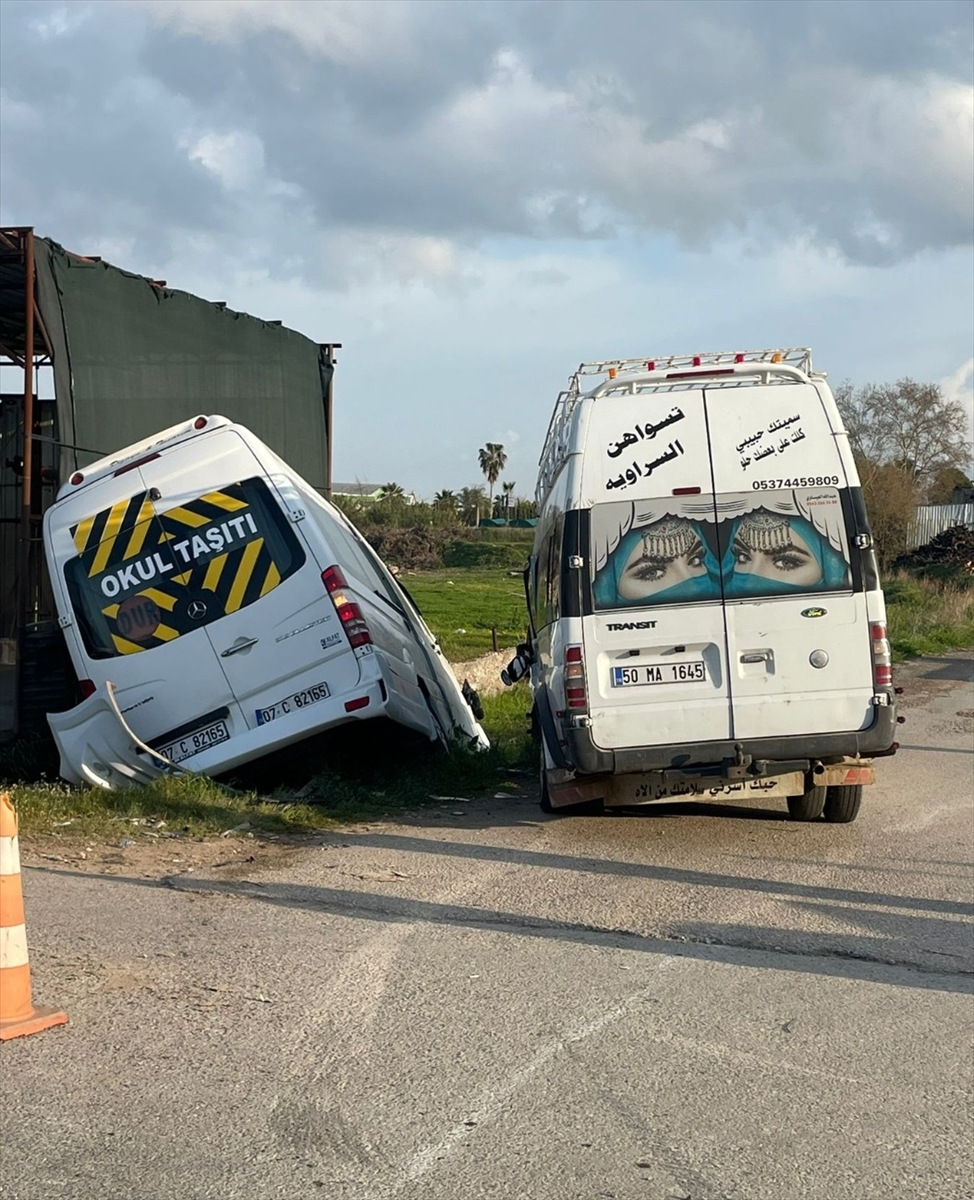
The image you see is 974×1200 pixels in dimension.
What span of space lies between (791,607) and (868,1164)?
4785mm

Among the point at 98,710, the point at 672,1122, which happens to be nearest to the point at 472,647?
the point at 98,710

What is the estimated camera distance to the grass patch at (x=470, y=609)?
21.3 meters

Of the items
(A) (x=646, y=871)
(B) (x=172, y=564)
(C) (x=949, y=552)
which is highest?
(C) (x=949, y=552)

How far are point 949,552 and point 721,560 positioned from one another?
106 feet

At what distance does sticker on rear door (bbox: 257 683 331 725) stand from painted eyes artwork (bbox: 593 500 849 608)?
2.04 meters

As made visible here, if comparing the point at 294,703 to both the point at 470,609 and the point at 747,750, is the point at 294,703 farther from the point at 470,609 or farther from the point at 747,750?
the point at 470,609

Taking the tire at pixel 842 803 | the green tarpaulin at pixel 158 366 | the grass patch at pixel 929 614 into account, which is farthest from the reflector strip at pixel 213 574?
the grass patch at pixel 929 614

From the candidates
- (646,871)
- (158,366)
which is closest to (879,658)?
(646,871)

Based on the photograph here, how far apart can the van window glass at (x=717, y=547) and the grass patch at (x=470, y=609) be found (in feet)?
19.6

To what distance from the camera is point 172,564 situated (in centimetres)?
938

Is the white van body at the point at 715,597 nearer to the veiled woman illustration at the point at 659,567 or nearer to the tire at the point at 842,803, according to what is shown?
the veiled woman illustration at the point at 659,567

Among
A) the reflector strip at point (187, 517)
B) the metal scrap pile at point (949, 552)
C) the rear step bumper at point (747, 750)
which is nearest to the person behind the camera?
the rear step bumper at point (747, 750)

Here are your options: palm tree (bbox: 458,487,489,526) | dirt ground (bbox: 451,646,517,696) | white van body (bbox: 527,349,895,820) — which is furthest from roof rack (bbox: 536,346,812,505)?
palm tree (bbox: 458,487,489,526)

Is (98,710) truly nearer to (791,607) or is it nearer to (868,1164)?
(791,607)
